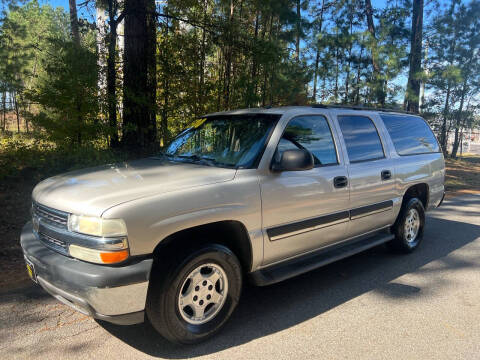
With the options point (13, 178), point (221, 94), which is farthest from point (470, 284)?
point (13, 178)

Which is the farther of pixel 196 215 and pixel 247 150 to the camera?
pixel 247 150

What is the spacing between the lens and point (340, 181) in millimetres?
3865

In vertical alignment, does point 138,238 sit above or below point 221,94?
below

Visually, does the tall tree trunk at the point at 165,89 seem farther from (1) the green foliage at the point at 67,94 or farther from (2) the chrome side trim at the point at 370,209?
(2) the chrome side trim at the point at 370,209

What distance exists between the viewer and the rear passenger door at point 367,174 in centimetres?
411

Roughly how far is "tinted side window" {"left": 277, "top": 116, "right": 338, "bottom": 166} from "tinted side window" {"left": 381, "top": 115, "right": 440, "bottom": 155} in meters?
1.39

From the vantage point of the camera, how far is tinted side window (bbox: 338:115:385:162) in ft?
13.8

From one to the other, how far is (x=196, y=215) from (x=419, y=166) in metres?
3.79

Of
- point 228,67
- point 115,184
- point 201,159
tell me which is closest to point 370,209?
point 201,159

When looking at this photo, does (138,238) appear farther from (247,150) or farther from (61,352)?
(247,150)

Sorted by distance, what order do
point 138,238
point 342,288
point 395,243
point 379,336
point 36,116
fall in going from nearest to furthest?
point 138,238 < point 379,336 < point 342,288 < point 395,243 < point 36,116

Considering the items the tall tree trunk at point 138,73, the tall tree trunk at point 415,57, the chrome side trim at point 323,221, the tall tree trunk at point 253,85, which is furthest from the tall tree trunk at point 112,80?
the tall tree trunk at point 415,57

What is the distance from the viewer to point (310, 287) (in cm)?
400

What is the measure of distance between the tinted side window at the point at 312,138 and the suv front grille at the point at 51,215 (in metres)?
1.95
